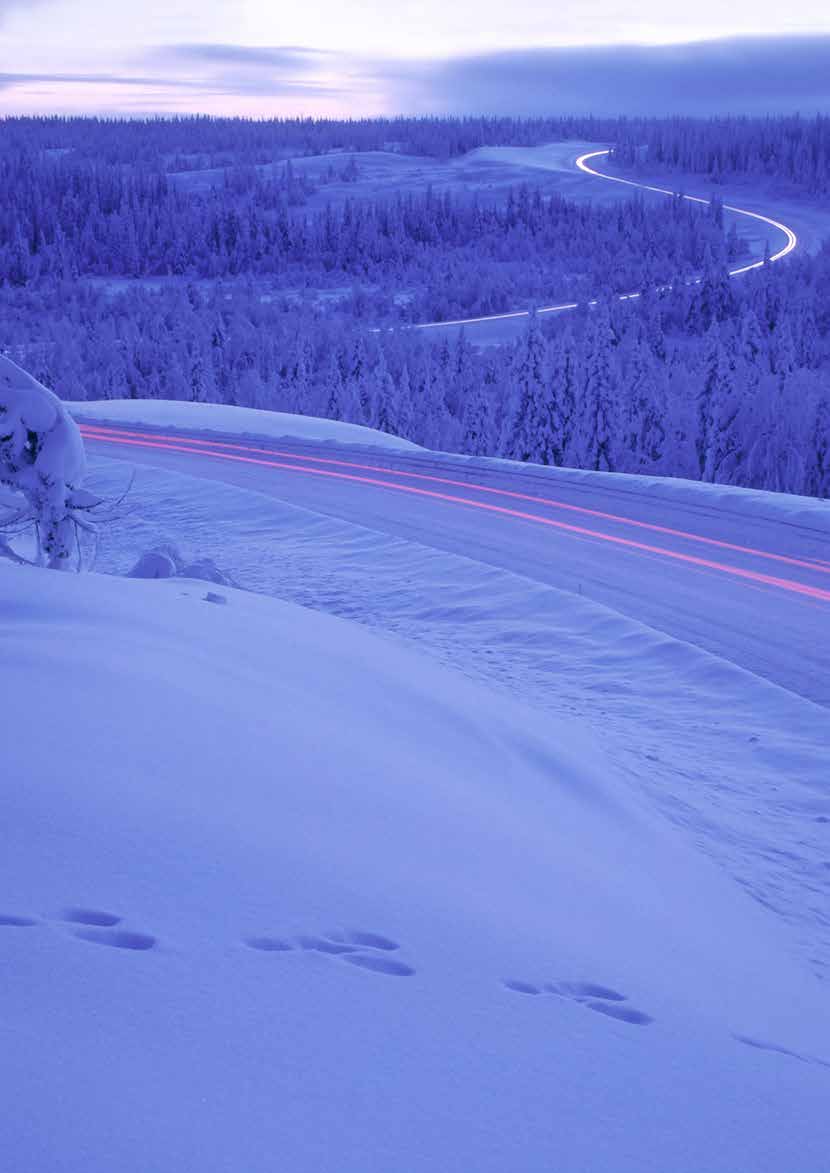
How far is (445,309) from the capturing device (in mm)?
51219

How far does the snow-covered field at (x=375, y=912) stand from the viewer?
2385 millimetres

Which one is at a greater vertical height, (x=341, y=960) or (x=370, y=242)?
(x=370, y=242)

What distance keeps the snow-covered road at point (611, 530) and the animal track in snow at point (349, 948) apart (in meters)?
5.77

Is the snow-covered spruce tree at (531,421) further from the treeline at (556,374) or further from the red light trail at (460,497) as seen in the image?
the red light trail at (460,497)

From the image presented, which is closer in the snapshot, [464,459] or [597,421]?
[464,459]

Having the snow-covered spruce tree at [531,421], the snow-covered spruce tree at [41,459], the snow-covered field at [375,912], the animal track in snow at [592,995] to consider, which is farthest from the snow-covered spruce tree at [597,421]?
the animal track in snow at [592,995]

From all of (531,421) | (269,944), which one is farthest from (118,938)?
(531,421)

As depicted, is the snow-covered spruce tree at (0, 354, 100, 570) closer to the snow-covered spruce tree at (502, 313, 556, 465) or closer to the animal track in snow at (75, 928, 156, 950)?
the animal track in snow at (75, 928, 156, 950)

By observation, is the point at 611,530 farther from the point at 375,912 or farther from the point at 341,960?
the point at 341,960

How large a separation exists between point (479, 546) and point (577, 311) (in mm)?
31895

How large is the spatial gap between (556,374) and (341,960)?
77.2ft

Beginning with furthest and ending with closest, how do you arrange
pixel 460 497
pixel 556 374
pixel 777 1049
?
pixel 556 374
pixel 460 497
pixel 777 1049

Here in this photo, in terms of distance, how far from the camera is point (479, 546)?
40.7ft

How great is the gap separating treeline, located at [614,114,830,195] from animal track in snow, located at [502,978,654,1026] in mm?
94841
